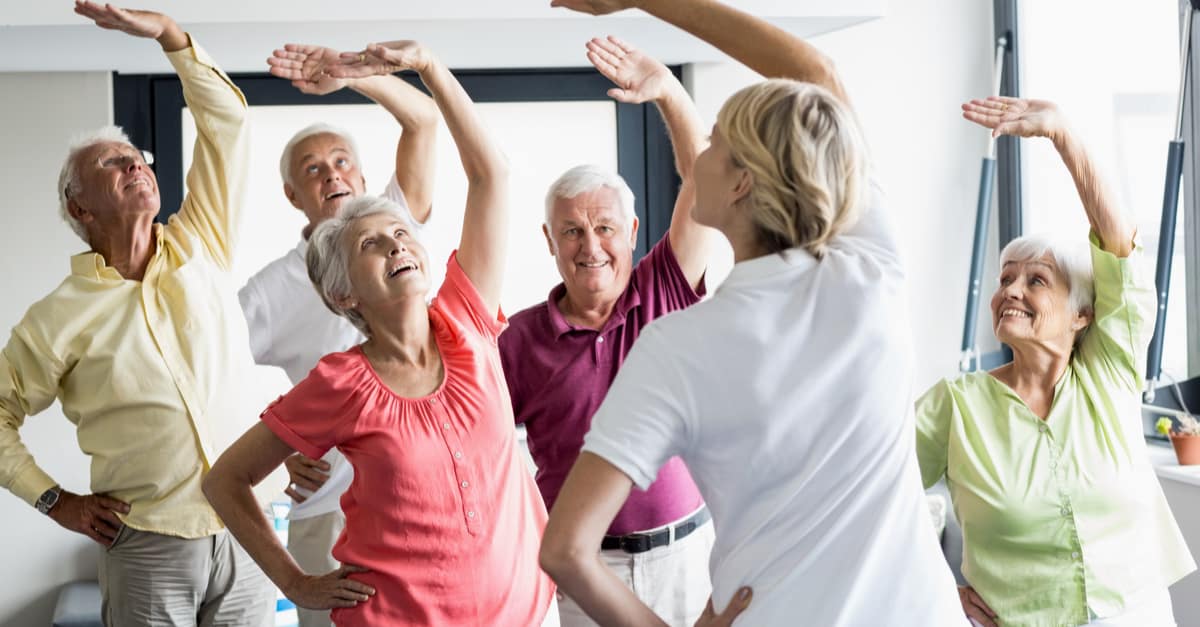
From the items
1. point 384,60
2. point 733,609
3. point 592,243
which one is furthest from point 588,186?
point 733,609

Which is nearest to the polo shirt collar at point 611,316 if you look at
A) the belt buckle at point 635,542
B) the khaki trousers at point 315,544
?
the belt buckle at point 635,542

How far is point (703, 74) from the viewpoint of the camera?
4680 millimetres

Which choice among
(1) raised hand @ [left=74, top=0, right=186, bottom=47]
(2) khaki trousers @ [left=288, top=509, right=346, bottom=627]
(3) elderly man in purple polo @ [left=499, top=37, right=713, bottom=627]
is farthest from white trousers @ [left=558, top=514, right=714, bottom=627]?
(1) raised hand @ [left=74, top=0, right=186, bottom=47]

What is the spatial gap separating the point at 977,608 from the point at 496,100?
291cm

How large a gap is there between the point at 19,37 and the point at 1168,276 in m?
3.47

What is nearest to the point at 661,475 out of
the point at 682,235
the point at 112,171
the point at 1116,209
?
the point at 682,235

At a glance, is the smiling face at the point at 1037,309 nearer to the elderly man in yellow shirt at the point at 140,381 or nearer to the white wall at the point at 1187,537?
the white wall at the point at 1187,537

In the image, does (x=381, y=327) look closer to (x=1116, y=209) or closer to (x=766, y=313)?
(x=766, y=313)

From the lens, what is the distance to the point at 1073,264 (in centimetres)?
243

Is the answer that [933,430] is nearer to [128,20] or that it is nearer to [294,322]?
[294,322]

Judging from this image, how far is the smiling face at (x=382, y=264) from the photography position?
211 cm

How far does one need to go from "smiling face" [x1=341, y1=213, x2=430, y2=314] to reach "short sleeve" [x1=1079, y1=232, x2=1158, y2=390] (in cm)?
124

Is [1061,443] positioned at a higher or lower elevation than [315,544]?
higher

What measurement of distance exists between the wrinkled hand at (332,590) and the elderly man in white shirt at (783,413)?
0.67 metres
